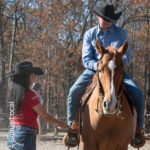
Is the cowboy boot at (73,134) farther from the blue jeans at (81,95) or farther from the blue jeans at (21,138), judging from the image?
the blue jeans at (21,138)

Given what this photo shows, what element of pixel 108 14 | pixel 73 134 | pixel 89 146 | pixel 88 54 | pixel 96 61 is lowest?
pixel 89 146

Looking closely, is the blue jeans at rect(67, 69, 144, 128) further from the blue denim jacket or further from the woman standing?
the woman standing

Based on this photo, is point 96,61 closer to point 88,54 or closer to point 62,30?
point 88,54

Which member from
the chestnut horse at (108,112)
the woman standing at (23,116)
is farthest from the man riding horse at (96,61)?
the woman standing at (23,116)

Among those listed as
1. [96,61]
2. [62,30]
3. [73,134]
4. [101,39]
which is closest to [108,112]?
[73,134]

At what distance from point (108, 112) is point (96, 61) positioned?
5.23 feet

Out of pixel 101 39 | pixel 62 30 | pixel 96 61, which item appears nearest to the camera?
pixel 96 61

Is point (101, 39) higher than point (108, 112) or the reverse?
higher

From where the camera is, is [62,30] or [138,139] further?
[62,30]

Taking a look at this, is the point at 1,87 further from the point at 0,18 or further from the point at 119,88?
the point at 119,88

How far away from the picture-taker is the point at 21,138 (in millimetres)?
3670

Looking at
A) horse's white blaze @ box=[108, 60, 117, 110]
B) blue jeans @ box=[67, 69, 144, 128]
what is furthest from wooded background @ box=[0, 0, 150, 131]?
horse's white blaze @ box=[108, 60, 117, 110]

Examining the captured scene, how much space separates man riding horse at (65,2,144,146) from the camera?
4777 millimetres

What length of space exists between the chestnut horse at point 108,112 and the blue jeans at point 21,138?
39.2 inches
